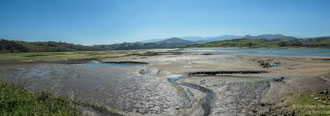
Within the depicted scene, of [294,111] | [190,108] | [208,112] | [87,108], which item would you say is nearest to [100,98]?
[87,108]

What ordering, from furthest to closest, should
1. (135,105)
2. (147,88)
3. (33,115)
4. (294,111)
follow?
1. (147,88)
2. (135,105)
3. (294,111)
4. (33,115)

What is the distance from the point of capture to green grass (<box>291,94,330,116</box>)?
961cm

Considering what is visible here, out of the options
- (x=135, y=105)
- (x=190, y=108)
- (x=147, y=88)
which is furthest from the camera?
(x=147, y=88)

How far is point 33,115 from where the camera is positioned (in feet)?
28.8

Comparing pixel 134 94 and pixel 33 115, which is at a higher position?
pixel 33 115

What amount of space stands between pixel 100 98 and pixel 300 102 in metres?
16.4

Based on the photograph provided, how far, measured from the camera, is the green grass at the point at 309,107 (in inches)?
378

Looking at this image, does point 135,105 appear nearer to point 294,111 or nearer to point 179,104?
point 179,104

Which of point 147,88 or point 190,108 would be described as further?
point 147,88

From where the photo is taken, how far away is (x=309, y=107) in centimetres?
1053

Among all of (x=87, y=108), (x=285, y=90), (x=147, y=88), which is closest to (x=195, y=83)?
(x=147, y=88)

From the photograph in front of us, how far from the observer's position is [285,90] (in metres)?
15.8

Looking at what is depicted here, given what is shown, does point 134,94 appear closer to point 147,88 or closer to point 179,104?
point 147,88

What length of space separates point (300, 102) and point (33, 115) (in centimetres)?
1724
